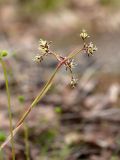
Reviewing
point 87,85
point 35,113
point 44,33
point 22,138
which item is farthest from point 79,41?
point 22,138

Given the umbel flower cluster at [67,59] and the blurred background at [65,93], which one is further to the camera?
the blurred background at [65,93]

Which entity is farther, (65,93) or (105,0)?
(105,0)

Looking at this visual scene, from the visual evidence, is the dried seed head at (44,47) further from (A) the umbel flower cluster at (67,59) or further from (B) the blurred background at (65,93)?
(B) the blurred background at (65,93)

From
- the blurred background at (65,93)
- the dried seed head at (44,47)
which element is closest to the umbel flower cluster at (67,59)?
the dried seed head at (44,47)

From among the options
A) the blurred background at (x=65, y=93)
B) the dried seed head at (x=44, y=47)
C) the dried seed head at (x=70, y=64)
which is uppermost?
the blurred background at (x=65, y=93)

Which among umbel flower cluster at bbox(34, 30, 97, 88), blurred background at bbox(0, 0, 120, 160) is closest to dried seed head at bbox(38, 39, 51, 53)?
umbel flower cluster at bbox(34, 30, 97, 88)

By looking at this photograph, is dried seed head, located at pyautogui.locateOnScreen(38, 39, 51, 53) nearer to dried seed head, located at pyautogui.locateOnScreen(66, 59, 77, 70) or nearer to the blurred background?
dried seed head, located at pyautogui.locateOnScreen(66, 59, 77, 70)

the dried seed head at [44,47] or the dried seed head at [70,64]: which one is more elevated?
the dried seed head at [44,47]

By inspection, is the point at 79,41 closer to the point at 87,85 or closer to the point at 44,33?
the point at 44,33
